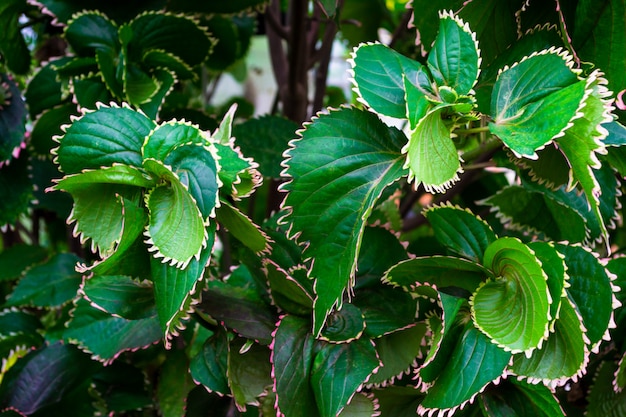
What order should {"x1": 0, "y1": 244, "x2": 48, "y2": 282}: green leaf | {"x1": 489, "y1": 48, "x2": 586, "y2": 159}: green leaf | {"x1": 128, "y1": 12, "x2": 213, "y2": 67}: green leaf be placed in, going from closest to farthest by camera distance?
{"x1": 489, "y1": 48, "x2": 586, "y2": 159}: green leaf, {"x1": 128, "y1": 12, "x2": 213, "y2": 67}: green leaf, {"x1": 0, "y1": 244, "x2": 48, "y2": 282}: green leaf

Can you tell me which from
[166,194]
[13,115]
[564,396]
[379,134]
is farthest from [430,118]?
[13,115]

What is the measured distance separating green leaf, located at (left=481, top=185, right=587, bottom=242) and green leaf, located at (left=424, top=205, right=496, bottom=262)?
10cm

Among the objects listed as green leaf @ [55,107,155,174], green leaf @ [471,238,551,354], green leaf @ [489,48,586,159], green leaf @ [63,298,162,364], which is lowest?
green leaf @ [63,298,162,364]

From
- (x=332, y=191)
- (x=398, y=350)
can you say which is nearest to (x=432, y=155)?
(x=332, y=191)

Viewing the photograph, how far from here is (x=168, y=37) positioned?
1.83 feet

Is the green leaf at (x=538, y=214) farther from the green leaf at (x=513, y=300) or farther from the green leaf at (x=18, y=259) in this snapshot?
the green leaf at (x=18, y=259)

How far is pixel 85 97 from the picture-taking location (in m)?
0.52

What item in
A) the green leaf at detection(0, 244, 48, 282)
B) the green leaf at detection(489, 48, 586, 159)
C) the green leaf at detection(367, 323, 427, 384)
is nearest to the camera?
the green leaf at detection(489, 48, 586, 159)

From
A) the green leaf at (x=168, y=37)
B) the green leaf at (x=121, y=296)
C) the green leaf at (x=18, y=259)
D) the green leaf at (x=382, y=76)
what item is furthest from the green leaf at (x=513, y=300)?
the green leaf at (x=18, y=259)

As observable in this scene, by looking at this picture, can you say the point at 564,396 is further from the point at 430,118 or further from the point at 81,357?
the point at 81,357

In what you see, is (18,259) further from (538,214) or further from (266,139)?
(538,214)

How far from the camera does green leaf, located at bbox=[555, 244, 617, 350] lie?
38 cm

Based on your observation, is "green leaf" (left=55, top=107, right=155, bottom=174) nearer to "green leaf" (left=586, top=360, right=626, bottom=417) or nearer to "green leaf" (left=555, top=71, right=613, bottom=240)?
"green leaf" (left=555, top=71, right=613, bottom=240)

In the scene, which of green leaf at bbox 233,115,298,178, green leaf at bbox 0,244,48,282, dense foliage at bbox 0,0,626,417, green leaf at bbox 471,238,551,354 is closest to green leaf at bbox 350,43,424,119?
dense foliage at bbox 0,0,626,417
